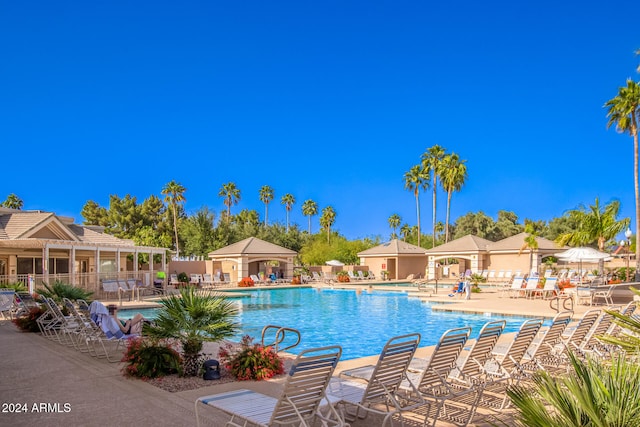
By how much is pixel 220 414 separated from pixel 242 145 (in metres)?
74.1

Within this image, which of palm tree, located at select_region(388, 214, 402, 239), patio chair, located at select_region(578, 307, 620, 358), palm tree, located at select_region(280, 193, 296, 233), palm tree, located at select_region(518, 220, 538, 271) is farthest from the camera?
palm tree, located at select_region(280, 193, 296, 233)

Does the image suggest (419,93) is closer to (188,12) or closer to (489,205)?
(489,205)

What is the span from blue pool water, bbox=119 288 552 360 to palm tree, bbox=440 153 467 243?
21.6 meters

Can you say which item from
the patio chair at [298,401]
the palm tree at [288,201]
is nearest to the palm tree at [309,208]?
the palm tree at [288,201]

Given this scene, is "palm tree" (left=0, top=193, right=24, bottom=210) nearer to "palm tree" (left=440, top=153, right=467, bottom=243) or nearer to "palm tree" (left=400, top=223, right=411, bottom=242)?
"palm tree" (left=440, top=153, right=467, bottom=243)

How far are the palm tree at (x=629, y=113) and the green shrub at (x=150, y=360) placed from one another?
85.7 ft

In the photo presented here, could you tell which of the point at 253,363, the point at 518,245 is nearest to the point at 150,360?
the point at 253,363

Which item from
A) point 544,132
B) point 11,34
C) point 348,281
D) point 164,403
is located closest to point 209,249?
point 348,281

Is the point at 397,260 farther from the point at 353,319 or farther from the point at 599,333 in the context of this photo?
the point at 599,333

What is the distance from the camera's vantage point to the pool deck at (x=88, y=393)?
5680 millimetres

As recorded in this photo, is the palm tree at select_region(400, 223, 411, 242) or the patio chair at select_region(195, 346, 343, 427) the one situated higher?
the palm tree at select_region(400, 223, 411, 242)

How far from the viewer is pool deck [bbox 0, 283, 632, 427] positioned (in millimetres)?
5680

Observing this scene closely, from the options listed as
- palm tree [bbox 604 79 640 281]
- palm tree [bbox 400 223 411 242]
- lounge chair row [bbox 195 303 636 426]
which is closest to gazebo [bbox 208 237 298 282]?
palm tree [bbox 604 79 640 281]

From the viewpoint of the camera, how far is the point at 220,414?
5.81 m
